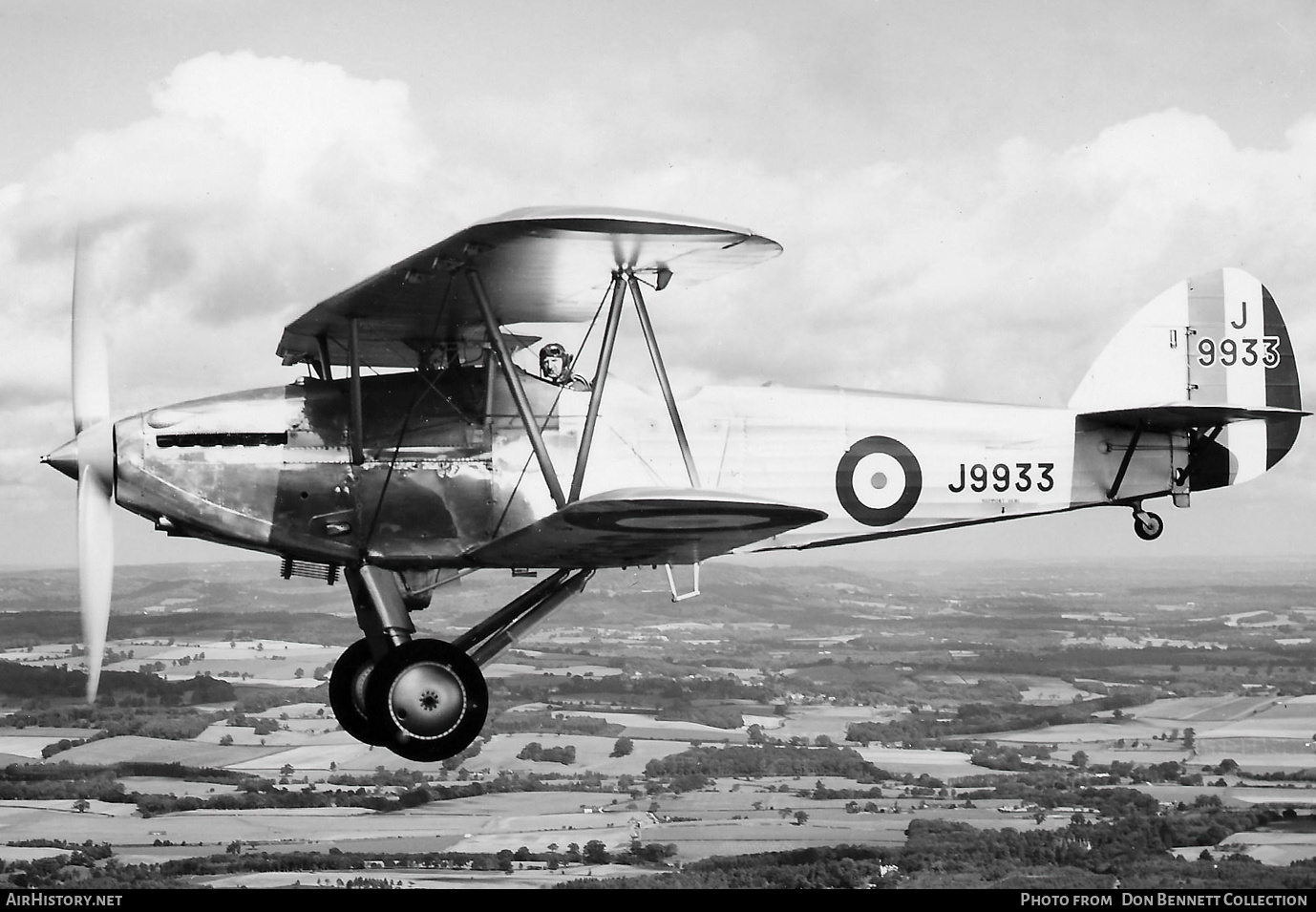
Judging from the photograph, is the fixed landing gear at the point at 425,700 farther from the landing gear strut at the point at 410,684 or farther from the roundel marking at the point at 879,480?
the roundel marking at the point at 879,480

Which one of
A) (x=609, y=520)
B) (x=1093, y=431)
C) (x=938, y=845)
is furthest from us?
(x=938, y=845)

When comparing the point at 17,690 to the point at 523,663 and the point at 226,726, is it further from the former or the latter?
the point at 523,663

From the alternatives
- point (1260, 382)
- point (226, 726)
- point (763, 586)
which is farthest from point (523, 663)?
point (1260, 382)

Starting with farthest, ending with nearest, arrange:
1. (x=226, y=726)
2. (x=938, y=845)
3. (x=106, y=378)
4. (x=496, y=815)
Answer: (x=226, y=726) → (x=496, y=815) → (x=938, y=845) → (x=106, y=378)

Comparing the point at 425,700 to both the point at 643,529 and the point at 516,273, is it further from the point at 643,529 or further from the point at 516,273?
the point at 516,273

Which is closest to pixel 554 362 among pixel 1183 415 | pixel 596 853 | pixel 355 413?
pixel 355 413

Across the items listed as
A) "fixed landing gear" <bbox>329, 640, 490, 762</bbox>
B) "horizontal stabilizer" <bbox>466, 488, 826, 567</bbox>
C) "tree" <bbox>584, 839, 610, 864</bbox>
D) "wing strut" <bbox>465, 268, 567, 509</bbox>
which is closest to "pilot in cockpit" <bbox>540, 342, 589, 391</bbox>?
"wing strut" <bbox>465, 268, 567, 509</bbox>

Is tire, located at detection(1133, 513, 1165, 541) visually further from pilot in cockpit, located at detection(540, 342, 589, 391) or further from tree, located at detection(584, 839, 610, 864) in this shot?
tree, located at detection(584, 839, 610, 864)
